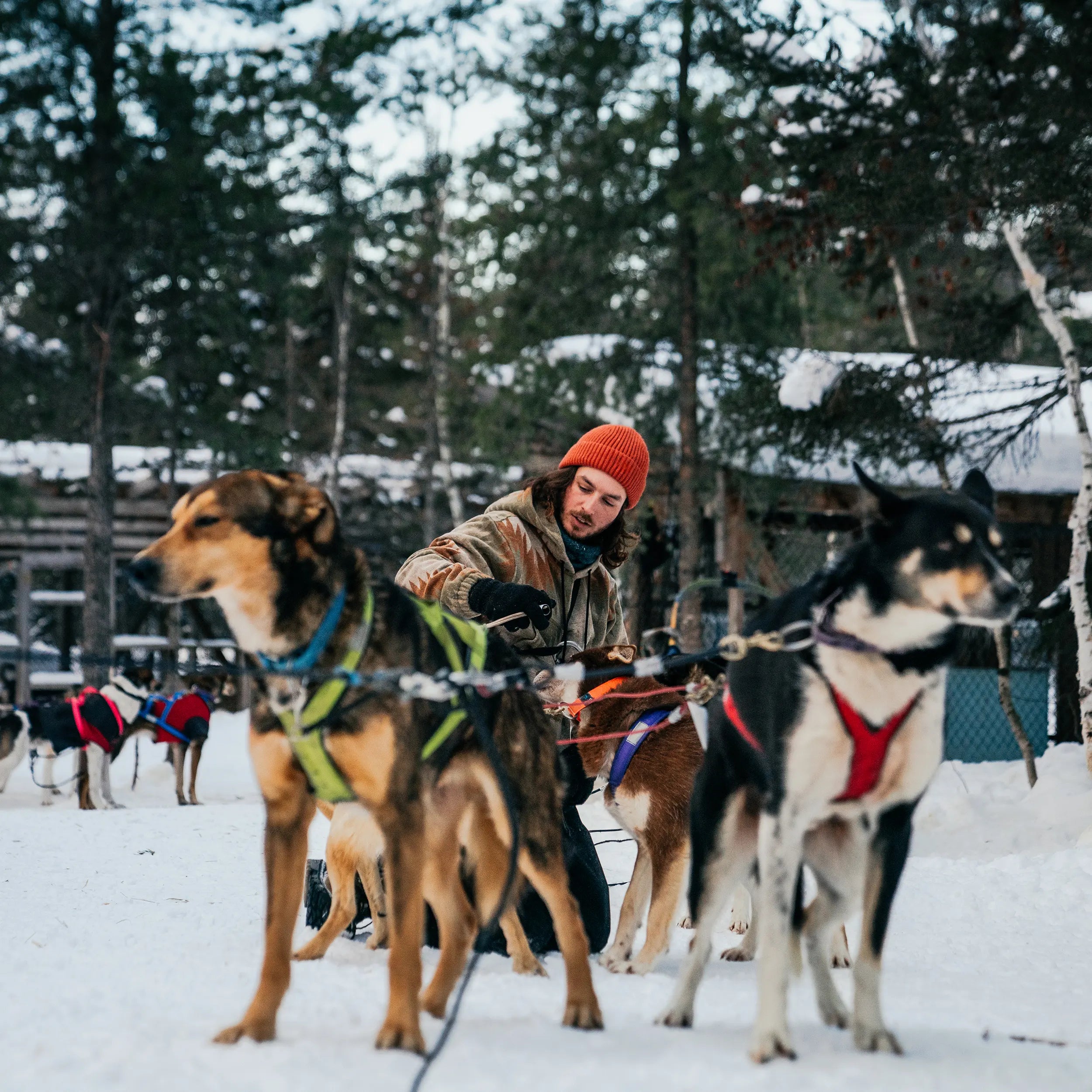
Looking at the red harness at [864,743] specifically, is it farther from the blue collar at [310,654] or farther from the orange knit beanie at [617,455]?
the orange knit beanie at [617,455]

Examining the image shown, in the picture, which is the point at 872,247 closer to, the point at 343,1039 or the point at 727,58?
the point at 727,58

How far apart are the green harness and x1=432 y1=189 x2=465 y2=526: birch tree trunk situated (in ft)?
52.1

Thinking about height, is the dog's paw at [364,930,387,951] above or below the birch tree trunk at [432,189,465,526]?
below

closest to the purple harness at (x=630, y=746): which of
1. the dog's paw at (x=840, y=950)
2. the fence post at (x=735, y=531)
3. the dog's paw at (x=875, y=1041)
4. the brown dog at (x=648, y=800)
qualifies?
the brown dog at (x=648, y=800)

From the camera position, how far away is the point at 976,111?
7406mm

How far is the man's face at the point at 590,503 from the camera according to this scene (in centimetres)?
480

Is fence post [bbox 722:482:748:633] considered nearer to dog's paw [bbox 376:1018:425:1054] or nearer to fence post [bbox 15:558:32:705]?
dog's paw [bbox 376:1018:425:1054]

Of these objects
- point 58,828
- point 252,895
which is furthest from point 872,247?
point 58,828

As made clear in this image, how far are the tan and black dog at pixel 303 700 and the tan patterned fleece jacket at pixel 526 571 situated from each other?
53.3 inches

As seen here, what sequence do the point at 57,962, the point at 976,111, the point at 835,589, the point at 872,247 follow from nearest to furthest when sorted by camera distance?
the point at 835,589, the point at 57,962, the point at 976,111, the point at 872,247

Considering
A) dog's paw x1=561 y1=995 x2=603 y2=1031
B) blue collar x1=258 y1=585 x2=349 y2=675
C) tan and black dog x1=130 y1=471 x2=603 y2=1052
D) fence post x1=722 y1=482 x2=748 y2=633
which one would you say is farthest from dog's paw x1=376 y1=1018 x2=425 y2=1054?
fence post x1=722 y1=482 x2=748 y2=633

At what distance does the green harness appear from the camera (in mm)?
2713

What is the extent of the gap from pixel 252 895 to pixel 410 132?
46.2ft

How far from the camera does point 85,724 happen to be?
35.8ft
